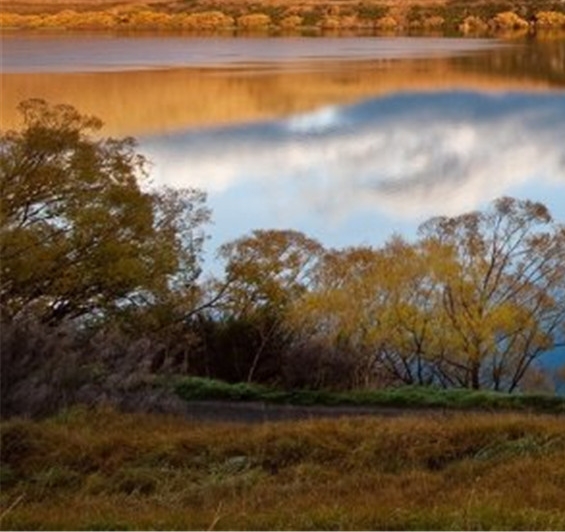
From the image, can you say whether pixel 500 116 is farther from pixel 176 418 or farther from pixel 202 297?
pixel 176 418

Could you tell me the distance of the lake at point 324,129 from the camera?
29016mm

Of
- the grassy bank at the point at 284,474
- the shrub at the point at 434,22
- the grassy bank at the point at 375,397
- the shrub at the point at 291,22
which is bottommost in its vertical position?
the grassy bank at the point at 375,397

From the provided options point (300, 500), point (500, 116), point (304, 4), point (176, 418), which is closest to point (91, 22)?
point (304, 4)

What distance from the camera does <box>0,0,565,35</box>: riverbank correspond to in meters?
84.9

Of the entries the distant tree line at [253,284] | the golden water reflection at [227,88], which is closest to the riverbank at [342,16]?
the golden water reflection at [227,88]

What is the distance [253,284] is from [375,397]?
6981mm

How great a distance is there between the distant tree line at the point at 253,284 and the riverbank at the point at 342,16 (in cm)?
5634

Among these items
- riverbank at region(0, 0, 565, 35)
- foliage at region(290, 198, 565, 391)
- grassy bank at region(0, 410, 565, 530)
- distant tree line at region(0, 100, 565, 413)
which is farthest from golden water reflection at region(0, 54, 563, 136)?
riverbank at region(0, 0, 565, 35)

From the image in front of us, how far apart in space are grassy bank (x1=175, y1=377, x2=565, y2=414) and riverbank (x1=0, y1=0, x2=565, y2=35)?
6381 centimetres

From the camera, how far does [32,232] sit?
1819cm

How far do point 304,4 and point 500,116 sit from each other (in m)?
59.7

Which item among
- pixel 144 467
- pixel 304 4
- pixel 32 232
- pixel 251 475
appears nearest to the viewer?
pixel 251 475

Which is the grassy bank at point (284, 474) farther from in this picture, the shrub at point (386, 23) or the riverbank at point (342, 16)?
the shrub at point (386, 23)

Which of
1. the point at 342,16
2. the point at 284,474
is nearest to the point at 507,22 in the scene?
the point at 342,16
